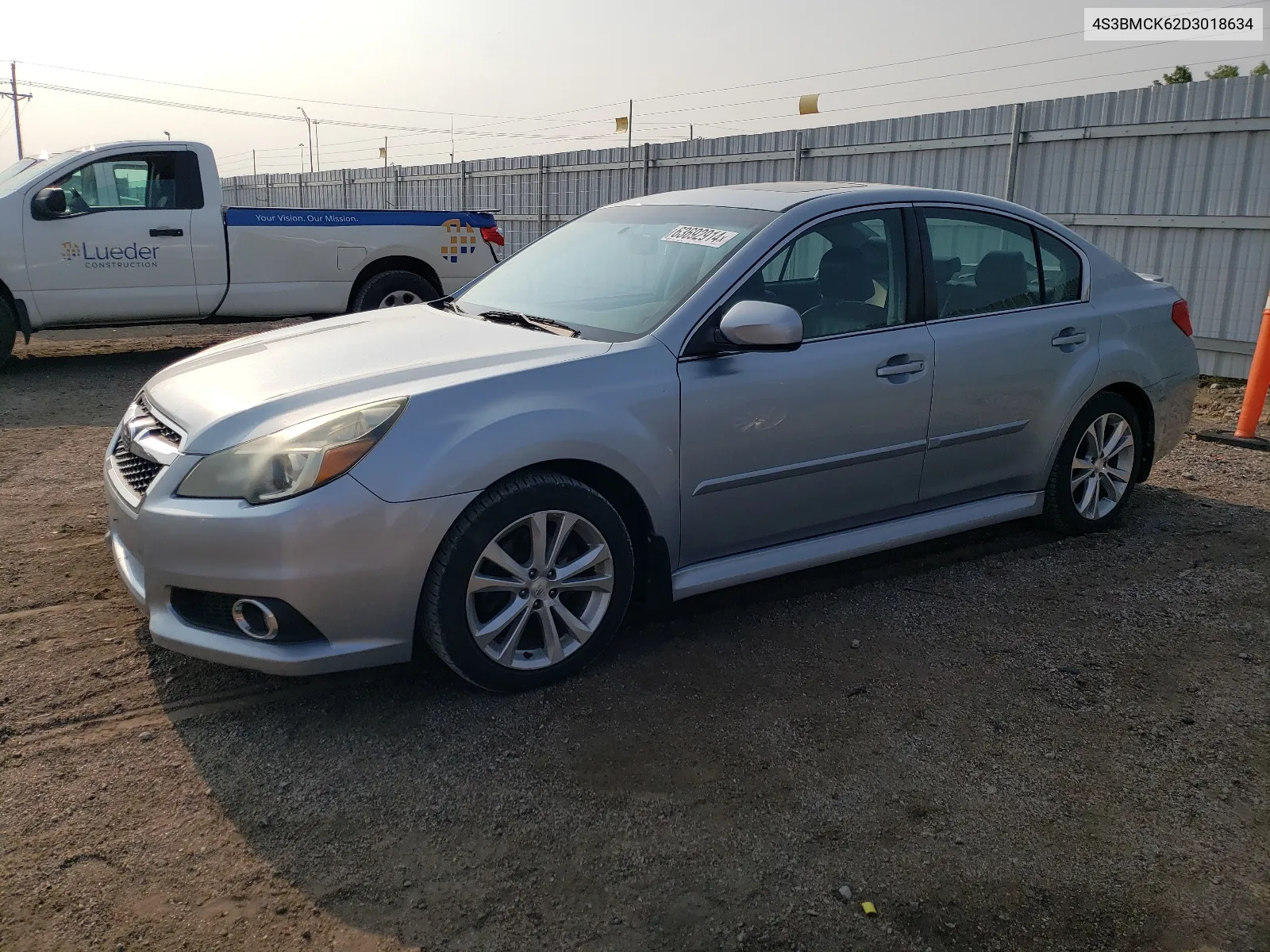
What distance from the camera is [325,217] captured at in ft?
33.4

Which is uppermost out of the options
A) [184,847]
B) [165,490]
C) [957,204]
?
[957,204]

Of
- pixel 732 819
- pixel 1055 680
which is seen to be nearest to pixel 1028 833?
pixel 732 819

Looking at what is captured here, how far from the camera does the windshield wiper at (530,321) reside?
4.00 metres

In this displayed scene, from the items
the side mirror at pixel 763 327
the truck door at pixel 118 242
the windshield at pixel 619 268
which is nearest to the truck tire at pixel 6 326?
the truck door at pixel 118 242

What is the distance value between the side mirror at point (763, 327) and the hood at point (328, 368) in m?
0.44

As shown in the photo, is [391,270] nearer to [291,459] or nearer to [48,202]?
[48,202]

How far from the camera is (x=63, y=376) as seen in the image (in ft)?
30.9

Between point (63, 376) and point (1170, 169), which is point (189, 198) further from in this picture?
point (1170, 169)

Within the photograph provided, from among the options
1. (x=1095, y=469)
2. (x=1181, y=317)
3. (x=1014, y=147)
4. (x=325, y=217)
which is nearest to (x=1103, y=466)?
(x=1095, y=469)

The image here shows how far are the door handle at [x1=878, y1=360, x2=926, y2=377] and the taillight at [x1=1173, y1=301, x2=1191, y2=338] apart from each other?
6.38ft

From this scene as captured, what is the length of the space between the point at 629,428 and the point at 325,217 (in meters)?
7.58

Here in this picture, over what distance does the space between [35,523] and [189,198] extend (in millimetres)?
5445

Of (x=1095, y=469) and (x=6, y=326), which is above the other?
(x=6, y=326)

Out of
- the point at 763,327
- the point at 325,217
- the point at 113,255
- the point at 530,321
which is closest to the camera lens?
the point at 763,327
